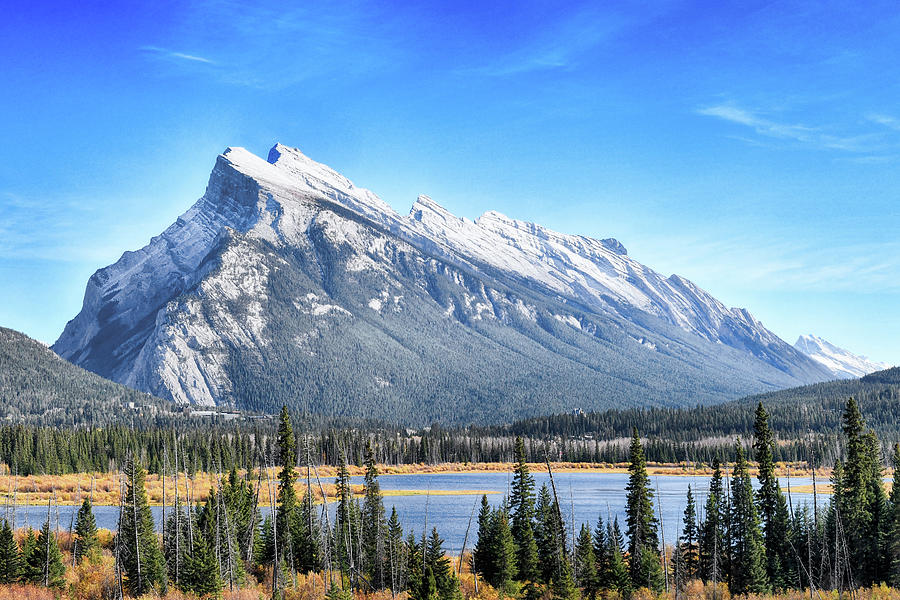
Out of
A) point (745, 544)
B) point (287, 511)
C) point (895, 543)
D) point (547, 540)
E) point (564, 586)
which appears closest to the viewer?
A: point (564, 586)

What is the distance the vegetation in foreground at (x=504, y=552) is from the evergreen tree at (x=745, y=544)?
107 mm

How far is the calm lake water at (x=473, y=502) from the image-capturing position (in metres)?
96.1

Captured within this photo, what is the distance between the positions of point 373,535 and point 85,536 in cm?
2453

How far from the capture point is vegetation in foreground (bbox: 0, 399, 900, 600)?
58.2m

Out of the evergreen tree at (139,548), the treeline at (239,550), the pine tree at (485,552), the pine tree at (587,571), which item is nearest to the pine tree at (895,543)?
the pine tree at (587,571)

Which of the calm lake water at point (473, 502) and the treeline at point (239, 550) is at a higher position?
the treeline at point (239, 550)

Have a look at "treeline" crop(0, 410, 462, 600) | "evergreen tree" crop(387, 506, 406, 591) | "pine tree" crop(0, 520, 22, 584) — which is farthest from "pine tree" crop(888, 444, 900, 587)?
"pine tree" crop(0, 520, 22, 584)

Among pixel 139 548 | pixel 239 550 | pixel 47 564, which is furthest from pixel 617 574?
pixel 47 564

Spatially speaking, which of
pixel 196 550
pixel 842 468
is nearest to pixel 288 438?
pixel 196 550

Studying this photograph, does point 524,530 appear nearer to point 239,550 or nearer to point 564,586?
point 564,586

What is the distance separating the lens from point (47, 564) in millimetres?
57188

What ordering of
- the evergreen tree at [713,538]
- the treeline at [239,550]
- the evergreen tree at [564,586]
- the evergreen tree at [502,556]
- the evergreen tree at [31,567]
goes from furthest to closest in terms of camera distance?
the evergreen tree at [713,538], the evergreen tree at [502,556], the evergreen tree at [31,567], the treeline at [239,550], the evergreen tree at [564,586]

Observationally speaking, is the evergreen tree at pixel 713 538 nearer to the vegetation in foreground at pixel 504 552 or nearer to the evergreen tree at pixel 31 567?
the vegetation in foreground at pixel 504 552

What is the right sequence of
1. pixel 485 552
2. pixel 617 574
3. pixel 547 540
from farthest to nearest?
pixel 547 540 → pixel 485 552 → pixel 617 574
